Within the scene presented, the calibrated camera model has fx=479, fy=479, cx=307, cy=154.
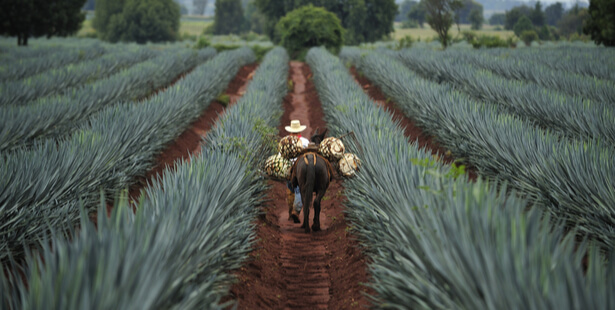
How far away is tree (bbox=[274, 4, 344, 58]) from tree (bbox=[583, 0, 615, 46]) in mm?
20288

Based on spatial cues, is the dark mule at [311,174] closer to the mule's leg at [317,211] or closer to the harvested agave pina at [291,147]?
the mule's leg at [317,211]

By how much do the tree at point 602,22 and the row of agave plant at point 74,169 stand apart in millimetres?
26431

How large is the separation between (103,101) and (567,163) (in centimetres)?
1079

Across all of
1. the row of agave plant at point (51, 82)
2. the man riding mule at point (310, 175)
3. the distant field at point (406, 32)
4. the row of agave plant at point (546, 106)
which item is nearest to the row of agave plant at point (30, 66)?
the row of agave plant at point (51, 82)

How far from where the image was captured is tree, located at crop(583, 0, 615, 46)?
2708 cm

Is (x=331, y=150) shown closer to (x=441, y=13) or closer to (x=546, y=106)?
(x=546, y=106)

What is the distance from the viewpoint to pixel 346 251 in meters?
5.76

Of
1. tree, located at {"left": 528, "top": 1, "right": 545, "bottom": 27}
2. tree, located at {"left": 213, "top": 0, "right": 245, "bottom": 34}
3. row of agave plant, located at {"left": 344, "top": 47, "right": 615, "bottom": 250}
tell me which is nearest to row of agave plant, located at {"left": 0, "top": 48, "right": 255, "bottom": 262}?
row of agave plant, located at {"left": 344, "top": 47, "right": 615, "bottom": 250}

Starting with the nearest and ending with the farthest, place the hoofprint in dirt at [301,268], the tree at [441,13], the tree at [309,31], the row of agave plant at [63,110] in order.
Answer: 1. the hoofprint in dirt at [301,268]
2. the row of agave plant at [63,110]
3. the tree at [441,13]
4. the tree at [309,31]

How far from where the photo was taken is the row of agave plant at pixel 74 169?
4973 mm

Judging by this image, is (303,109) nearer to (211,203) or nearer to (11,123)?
(11,123)

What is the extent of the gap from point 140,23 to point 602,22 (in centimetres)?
5371

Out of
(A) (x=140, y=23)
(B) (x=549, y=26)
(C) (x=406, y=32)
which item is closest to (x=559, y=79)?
(A) (x=140, y=23)

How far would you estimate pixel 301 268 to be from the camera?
5605 mm
